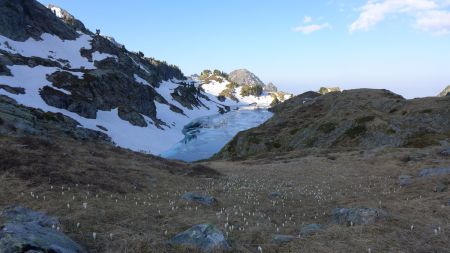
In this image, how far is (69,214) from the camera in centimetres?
1577

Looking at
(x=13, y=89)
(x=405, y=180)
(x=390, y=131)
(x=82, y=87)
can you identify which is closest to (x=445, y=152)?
(x=405, y=180)

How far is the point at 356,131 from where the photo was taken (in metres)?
73.6

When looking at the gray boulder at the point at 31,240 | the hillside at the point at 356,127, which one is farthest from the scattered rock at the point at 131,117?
the gray boulder at the point at 31,240

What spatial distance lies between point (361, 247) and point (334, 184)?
20.1 m

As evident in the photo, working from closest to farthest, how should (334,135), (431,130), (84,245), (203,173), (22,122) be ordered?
(84,245) → (203,173) → (22,122) → (431,130) → (334,135)

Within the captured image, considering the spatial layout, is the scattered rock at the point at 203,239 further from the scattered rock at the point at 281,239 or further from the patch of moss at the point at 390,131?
the patch of moss at the point at 390,131

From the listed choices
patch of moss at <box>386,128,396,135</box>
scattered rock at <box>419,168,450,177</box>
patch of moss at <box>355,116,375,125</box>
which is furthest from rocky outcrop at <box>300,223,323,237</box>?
patch of moss at <box>355,116,375,125</box>

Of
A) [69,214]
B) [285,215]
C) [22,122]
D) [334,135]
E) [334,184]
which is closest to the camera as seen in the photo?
[69,214]

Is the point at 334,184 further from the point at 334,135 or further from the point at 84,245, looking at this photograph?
the point at 334,135

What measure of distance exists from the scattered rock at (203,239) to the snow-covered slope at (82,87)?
313 feet

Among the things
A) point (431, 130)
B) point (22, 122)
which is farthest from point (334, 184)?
point (431, 130)

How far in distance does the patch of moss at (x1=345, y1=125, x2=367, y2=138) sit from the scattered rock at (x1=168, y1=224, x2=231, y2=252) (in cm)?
6450

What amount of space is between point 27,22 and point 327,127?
13454 cm

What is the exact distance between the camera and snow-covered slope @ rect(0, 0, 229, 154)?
108562 millimetres
